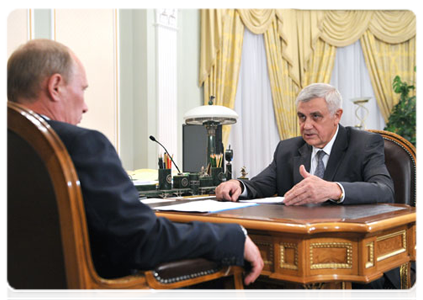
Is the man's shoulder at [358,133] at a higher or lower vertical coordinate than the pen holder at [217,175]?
higher

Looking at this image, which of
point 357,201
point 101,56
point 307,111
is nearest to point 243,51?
point 101,56

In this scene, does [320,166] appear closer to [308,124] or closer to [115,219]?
[308,124]

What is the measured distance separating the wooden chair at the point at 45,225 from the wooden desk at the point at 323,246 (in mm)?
461

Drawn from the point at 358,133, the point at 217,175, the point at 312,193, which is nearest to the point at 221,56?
the point at 217,175

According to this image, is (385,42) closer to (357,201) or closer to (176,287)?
(357,201)

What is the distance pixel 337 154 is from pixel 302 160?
210mm

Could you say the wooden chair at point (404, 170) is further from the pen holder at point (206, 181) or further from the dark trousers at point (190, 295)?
the dark trousers at point (190, 295)

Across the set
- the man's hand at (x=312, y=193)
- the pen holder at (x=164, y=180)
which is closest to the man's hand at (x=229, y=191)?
the man's hand at (x=312, y=193)

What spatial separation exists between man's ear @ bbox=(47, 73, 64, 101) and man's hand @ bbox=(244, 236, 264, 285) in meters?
0.69

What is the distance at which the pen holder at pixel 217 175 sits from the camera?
295 centimetres

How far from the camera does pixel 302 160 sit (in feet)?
8.94

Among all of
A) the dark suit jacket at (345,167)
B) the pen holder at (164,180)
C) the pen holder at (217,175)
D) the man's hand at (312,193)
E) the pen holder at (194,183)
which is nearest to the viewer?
the man's hand at (312,193)

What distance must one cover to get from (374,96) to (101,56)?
4792 millimetres

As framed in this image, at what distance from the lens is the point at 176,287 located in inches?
50.7
